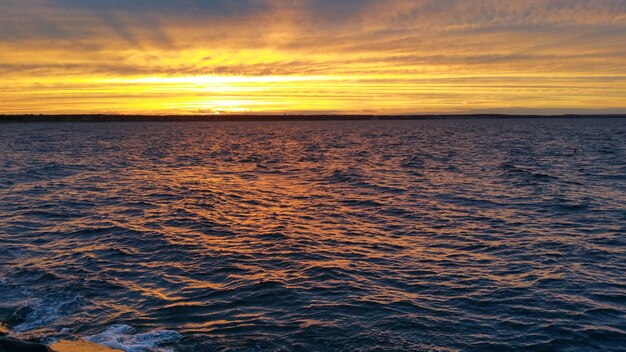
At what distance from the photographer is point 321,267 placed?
15.9 metres

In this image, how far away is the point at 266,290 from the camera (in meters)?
13.9

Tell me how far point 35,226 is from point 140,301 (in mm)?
11724

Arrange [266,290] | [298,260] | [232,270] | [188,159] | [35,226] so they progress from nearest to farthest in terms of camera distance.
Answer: [266,290] < [232,270] < [298,260] < [35,226] < [188,159]

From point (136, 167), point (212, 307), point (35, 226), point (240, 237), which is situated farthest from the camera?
point (136, 167)

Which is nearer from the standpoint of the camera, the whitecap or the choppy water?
the whitecap

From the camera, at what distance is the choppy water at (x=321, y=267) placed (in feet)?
36.8

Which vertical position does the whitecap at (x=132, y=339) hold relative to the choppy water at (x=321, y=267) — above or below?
above

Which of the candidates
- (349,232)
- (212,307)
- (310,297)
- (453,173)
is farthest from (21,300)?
(453,173)

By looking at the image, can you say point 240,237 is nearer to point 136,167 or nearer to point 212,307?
point 212,307

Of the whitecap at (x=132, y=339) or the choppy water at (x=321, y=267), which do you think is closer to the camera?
the whitecap at (x=132, y=339)

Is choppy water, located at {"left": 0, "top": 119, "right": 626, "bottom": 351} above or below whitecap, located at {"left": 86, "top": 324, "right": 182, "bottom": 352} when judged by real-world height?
below

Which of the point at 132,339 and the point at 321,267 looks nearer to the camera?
the point at 132,339

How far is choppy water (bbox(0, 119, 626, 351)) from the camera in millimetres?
11227

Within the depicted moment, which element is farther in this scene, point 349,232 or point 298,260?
point 349,232
